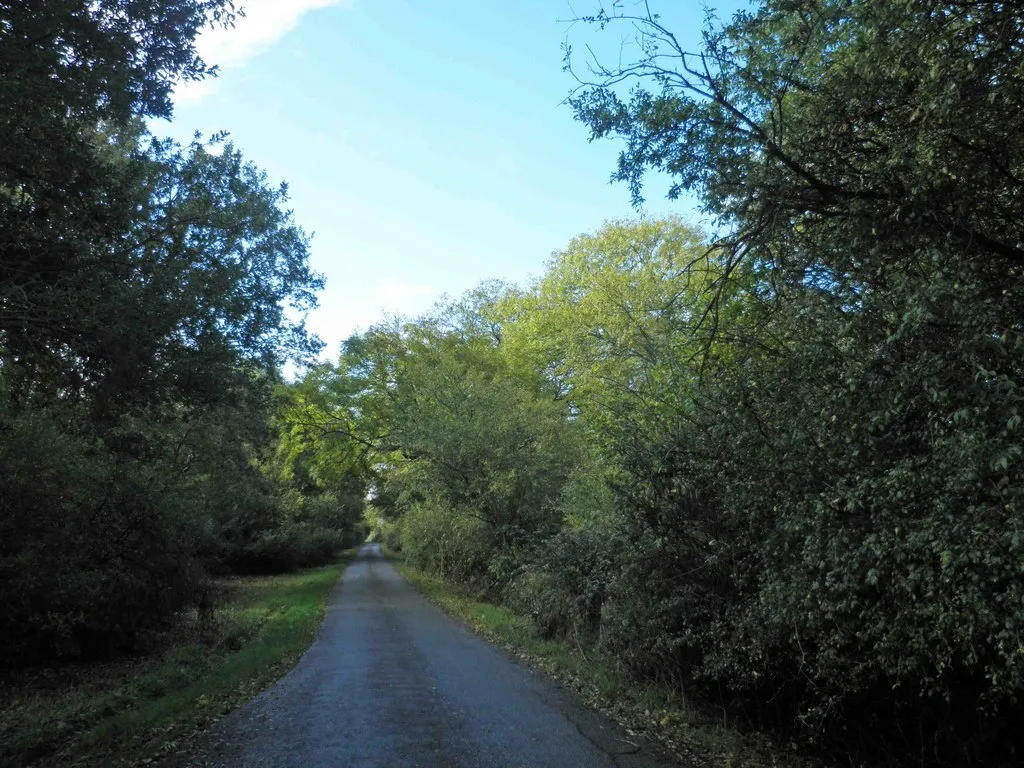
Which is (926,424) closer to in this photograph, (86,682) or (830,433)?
(830,433)

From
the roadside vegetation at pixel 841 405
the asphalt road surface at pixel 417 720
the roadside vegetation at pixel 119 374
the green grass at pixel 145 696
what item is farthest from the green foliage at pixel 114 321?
the roadside vegetation at pixel 841 405

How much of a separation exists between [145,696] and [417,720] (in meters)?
4.53

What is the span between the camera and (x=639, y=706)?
9195 millimetres

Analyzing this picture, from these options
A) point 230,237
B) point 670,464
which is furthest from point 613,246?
point 670,464

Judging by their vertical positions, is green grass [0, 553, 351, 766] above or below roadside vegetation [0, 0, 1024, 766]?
below

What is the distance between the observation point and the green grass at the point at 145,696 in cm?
732

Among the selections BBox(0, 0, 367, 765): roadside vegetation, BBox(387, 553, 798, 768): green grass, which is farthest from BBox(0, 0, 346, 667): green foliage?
BBox(387, 553, 798, 768): green grass

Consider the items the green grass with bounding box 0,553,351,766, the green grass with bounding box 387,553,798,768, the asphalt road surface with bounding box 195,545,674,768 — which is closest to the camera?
Result: the asphalt road surface with bounding box 195,545,674,768

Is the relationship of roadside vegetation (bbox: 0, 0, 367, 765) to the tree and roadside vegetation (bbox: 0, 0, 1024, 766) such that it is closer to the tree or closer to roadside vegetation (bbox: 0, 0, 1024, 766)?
roadside vegetation (bbox: 0, 0, 1024, 766)

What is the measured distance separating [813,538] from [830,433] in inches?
35.2

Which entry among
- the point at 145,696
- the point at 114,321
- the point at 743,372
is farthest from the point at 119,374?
the point at 743,372

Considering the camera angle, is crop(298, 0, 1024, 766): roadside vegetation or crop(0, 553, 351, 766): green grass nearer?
crop(298, 0, 1024, 766): roadside vegetation

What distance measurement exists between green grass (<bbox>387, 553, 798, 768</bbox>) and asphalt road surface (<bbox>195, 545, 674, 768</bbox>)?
395mm

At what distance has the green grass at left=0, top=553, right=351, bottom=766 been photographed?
732 centimetres
